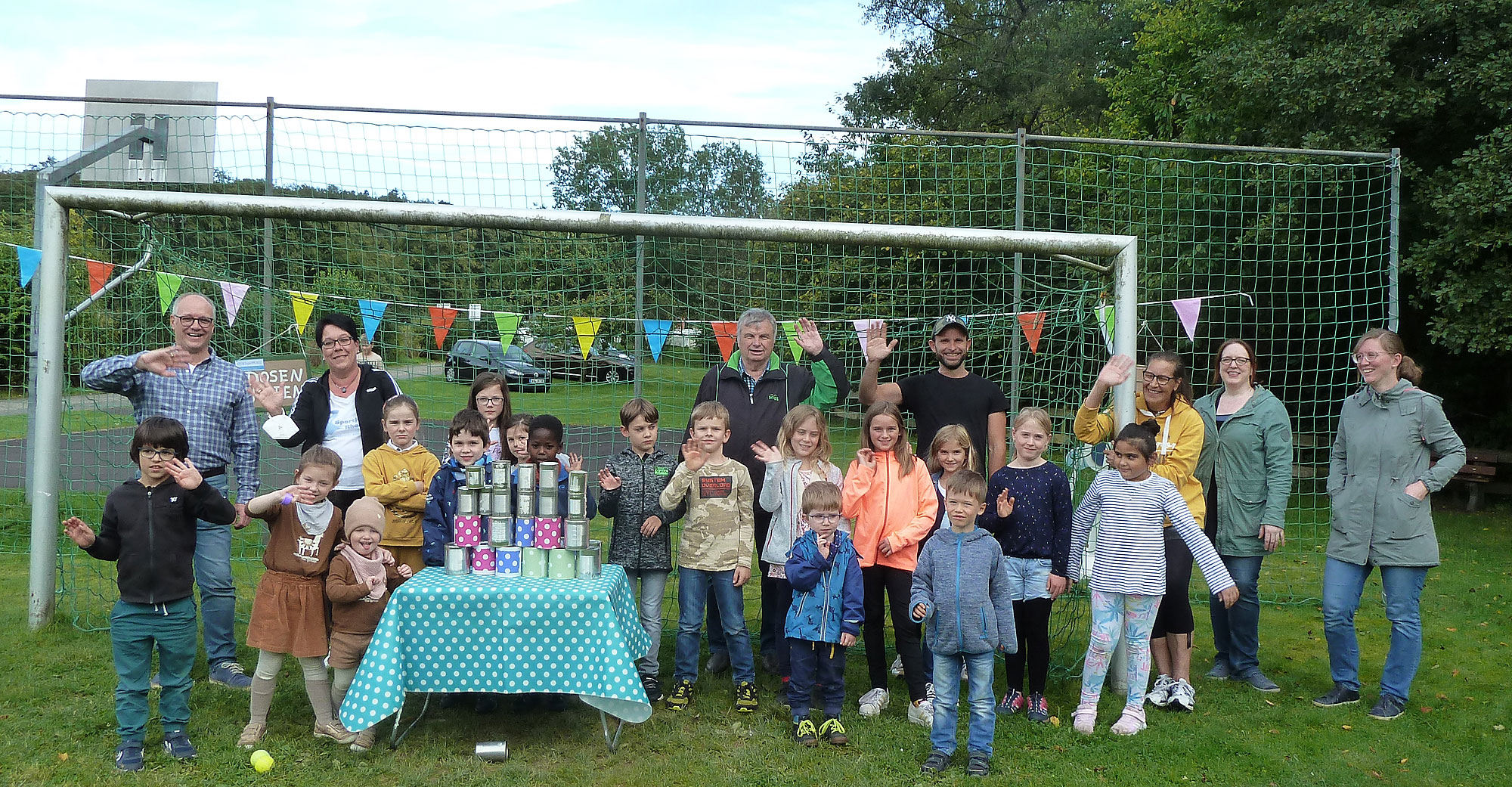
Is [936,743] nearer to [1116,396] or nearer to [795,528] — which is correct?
[795,528]

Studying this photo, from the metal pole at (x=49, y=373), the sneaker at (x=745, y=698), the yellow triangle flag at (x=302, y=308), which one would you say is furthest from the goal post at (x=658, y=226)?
the sneaker at (x=745, y=698)

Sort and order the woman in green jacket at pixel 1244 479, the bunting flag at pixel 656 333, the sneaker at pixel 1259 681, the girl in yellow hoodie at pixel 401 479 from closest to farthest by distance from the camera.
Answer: the girl in yellow hoodie at pixel 401 479 → the woman in green jacket at pixel 1244 479 → the sneaker at pixel 1259 681 → the bunting flag at pixel 656 333

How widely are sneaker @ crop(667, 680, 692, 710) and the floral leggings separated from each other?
5.83ft

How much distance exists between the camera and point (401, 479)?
4.26m

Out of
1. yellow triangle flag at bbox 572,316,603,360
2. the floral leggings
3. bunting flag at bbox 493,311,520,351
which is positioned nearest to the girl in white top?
the floral leggings

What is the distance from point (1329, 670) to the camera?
517 cm

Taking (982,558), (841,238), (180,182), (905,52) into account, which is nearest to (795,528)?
(982,558)

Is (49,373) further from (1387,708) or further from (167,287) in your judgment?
(1387,708)

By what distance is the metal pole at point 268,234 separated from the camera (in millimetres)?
6340

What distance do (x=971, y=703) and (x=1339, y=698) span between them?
2097mm

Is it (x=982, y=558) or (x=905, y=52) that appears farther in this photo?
(x=905, y=52)

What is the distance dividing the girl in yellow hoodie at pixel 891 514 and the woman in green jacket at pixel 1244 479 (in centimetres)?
160

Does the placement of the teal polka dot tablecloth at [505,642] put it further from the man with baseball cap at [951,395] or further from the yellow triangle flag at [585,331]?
the yellow triangle flag at [585,331]

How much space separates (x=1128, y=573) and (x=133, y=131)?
22.1ft
